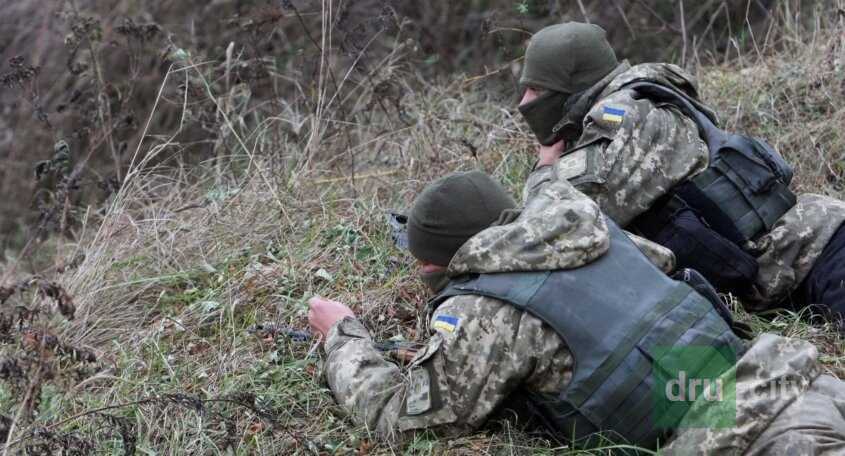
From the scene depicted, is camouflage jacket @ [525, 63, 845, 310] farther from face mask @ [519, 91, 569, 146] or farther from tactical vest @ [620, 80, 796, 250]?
face mask @ [519, 91, 569, 146]

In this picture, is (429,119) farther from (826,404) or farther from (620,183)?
(826,404)

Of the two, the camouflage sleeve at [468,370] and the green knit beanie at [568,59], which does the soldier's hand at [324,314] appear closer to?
the camouflage sleeve at [468,370]

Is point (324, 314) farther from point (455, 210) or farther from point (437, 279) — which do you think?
point (455, 210)

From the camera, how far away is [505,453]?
3.27m

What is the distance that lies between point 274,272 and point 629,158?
150cm

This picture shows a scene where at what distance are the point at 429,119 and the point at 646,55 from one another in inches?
158

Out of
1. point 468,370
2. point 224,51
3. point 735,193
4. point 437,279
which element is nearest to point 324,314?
point 437,279

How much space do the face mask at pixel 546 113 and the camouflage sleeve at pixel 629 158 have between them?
30 centimetres

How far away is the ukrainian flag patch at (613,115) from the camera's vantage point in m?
4.03

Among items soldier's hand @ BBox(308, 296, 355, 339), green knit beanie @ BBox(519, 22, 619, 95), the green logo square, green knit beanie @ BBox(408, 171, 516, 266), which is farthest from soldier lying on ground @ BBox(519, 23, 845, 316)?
the green logo square

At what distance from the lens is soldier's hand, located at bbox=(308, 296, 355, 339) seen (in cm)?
382

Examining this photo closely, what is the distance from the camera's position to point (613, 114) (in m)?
4.05

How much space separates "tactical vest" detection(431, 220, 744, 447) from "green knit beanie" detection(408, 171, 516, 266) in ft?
0.87

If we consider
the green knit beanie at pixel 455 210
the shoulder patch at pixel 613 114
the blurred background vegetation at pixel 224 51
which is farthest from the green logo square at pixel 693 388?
the blurred background vegetation at pixel 224 51
